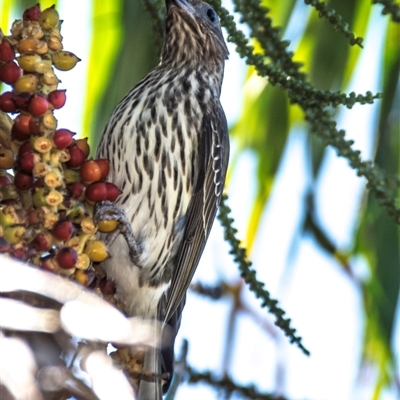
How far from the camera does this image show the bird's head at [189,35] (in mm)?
3512

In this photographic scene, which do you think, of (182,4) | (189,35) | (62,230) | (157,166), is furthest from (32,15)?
(189,35)

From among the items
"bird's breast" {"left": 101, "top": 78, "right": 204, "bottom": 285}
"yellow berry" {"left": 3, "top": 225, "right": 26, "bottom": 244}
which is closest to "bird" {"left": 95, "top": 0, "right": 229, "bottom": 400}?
"bird's breast" {"left": 101, "top": 78, "right": 204, "bottom": 285}

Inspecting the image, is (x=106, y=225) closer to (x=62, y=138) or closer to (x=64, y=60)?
(x=62, y=138)

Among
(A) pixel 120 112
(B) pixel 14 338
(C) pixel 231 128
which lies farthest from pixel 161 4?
(B) pixel 14 338

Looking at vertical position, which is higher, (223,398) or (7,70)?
(7,70)

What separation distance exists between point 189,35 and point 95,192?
1781 mm

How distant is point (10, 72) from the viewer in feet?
5.75

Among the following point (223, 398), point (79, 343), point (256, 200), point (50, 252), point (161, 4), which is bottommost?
point (223, 398)

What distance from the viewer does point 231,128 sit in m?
3.12

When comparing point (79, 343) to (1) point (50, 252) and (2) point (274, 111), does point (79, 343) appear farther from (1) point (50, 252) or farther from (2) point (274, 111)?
(2) point (274, 111)

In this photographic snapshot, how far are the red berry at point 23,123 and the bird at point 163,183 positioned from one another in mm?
1039

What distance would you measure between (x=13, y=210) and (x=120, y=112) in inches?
56.3

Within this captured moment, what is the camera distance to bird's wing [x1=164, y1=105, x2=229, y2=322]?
9.80ft

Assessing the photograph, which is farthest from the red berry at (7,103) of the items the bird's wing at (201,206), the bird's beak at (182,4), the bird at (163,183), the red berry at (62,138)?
the bird's beak at (182,4)
